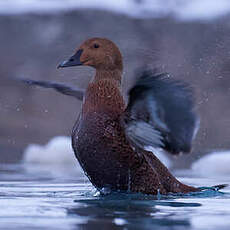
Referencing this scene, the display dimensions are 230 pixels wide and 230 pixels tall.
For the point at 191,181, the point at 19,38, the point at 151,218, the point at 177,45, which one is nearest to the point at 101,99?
the point at 151,218

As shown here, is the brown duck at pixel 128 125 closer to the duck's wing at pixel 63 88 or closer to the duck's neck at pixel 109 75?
the duck's neck at pixel 109 75

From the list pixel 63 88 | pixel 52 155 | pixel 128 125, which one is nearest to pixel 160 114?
pixel 128 125

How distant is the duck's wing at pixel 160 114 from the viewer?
15.6ft

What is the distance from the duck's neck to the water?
0.76 m

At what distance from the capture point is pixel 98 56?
18.4ft

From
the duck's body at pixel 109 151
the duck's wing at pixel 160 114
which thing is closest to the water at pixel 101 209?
the duck's body at pixel 109 151

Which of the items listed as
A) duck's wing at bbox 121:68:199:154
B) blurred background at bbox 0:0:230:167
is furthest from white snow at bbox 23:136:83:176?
duck's wing at bbox 121:68:199:154

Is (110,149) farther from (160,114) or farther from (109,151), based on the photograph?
(160,114)

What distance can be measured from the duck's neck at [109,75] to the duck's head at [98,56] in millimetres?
26

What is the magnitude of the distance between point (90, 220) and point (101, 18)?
→ 453 inches

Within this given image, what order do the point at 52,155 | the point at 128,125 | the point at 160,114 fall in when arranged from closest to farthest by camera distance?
1. the point at 160,114
2. the point at 128,125
3. the point at 52,155

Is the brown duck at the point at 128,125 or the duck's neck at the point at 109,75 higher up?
the duck's neck at the point at 109,75

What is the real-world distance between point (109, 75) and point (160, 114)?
803mm

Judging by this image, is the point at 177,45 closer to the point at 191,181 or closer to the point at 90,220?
the point at 191,181
